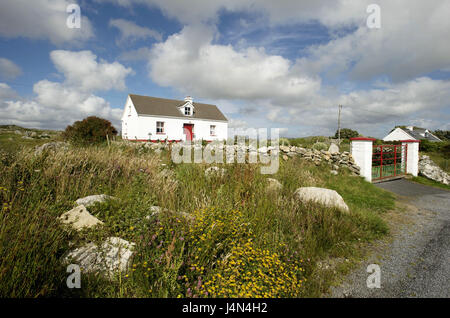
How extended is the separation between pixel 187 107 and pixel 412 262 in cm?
2529

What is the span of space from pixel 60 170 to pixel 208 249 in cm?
385

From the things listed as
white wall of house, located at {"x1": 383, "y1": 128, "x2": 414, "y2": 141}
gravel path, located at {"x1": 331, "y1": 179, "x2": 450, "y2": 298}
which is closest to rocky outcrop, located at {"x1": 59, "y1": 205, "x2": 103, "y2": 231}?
gravel path, located at {"x1": 331, "y1": 179, "x2": 450, "y2": 298}

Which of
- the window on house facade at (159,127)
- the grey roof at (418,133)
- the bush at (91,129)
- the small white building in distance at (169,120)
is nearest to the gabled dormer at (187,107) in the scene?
the small white building in distance at (169,120)

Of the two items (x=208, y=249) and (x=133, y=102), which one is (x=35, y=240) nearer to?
(x=208, y=249)

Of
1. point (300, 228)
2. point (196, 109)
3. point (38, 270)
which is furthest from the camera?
point (196, 109)

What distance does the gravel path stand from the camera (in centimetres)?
266

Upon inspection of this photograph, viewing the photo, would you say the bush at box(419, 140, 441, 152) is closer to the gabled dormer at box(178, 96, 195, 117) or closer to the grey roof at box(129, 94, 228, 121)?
the grey roof at box(129, 94, 228, 121)

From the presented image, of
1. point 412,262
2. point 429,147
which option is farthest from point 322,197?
point 429,147

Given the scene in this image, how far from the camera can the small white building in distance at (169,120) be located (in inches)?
899

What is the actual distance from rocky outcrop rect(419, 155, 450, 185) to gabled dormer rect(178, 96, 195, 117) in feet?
71.3

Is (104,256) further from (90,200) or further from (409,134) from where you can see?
(409,134)

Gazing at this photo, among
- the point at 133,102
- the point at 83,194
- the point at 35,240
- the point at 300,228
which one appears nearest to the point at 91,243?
the point at 35,240

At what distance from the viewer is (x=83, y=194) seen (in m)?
4.09

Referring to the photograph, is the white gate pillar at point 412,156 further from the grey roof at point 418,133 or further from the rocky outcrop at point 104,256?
the grey roof at point 418,133
